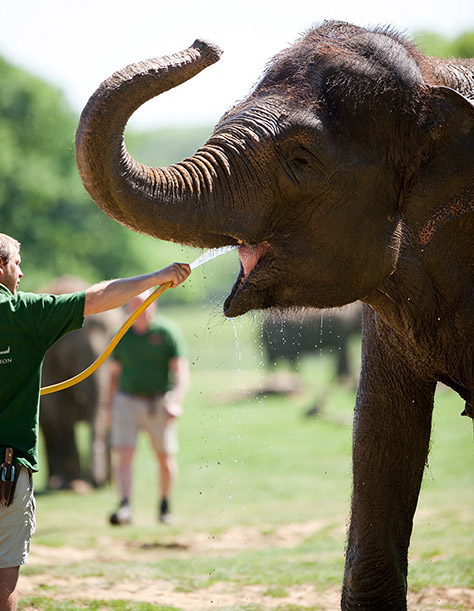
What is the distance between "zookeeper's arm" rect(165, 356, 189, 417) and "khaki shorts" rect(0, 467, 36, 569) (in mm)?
6640

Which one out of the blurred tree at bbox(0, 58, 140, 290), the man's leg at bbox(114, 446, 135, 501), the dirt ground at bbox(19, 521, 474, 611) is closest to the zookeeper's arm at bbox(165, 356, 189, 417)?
the man's leg at bbox(114, 446, 135, 501)

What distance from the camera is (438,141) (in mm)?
4160

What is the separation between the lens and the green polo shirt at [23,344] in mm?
4062

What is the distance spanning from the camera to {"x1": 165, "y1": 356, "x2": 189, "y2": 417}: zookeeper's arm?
10.8 meters

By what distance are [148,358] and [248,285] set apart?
690 centimetres

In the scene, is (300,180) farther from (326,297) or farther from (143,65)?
(143,65)

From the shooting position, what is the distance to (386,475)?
4953 mm

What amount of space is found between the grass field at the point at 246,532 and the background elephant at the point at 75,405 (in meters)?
0.46

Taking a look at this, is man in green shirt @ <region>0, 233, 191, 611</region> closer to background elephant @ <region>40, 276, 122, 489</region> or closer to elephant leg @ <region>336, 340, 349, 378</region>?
background elephant @ <region>40, 276, 122, 489</region>

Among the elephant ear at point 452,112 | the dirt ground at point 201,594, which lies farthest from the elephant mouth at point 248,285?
the dirt ground at point 201,594

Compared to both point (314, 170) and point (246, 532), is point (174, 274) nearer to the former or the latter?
point (314, 170)

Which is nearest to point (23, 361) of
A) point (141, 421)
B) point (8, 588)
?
point (8, 588)

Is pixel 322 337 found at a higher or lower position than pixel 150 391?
higher

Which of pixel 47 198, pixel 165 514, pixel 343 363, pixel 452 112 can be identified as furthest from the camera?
pixel 47 198
